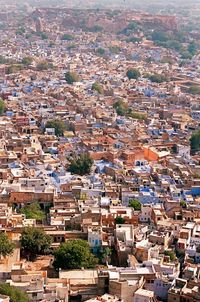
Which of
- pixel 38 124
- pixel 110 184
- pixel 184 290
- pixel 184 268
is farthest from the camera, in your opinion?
pixel 38 124

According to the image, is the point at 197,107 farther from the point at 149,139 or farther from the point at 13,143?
the point at 13,143

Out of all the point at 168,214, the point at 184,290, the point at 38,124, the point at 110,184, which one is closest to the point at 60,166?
the point at 110,184

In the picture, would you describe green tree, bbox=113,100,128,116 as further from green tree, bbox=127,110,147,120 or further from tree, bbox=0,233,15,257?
tree, bbox=0,233,15,257

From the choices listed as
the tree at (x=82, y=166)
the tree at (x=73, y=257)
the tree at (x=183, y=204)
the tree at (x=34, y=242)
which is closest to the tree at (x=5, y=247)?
the tree at (x=34, y=242)

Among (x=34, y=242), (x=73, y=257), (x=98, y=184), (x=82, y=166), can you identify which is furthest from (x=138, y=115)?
(x=73, y=257)

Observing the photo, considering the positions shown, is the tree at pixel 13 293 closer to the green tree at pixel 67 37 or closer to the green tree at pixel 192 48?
the green tree at pixel 192 48

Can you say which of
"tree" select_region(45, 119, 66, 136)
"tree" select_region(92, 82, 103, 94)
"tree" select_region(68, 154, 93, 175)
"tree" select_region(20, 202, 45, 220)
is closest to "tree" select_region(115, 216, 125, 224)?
"tree" select_region(20, 202, 45, 220)
